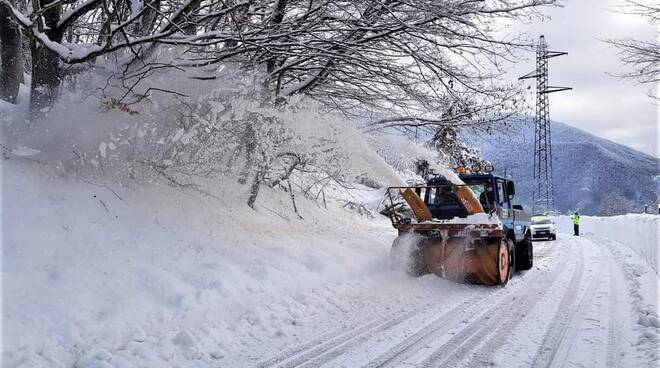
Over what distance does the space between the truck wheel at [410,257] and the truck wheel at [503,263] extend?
1311mm

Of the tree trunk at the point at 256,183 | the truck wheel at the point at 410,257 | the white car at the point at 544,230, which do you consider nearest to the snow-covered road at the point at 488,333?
the truck wheel at the point at 410,257

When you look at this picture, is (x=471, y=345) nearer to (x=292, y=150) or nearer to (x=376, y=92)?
(x=292, y=150)

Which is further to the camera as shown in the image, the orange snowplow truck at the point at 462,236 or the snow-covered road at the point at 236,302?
the orange snowplow truck at the point at 462,236

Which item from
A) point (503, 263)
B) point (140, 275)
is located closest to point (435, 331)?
point (503, 263)

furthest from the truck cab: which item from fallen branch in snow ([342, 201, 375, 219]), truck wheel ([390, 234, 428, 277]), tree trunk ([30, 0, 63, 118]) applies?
tree trunk ([30, 0, 63, 118])

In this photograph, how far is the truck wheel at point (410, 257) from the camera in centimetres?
867

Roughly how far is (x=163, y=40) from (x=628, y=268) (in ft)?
35.0

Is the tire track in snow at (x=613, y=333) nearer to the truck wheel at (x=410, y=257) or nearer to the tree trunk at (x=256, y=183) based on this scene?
the truck wheel at (x=410, y=257)

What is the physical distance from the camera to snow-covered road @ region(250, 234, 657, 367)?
4516 millimetres

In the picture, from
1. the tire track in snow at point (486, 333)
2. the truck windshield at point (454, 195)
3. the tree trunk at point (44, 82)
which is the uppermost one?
the tree trunk at point (44, 82)

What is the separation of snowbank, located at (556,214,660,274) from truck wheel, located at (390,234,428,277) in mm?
4911

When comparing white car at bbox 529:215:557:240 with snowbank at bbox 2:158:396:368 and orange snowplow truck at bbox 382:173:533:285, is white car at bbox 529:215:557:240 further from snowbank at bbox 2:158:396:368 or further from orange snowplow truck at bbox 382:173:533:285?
snowbank at bbox 2:158:396:368

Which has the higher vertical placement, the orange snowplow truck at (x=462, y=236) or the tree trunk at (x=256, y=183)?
the tree trunk at (x=256, y=183)

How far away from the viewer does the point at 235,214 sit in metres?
9.17
